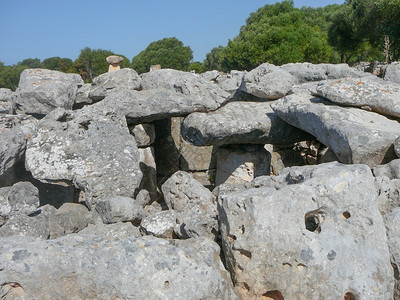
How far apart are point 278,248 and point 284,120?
347cm

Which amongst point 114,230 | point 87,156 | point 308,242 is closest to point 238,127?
point 87,156

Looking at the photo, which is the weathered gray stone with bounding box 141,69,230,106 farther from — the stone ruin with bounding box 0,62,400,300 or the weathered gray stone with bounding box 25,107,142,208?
the weathered gray stone with bounding box 25,107,142,208

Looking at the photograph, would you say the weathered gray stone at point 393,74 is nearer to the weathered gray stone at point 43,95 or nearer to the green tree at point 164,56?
the weathered gray stone at point 43,95

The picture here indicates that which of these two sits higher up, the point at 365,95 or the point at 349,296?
the point at 365,95

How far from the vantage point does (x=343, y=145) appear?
5.18 meters

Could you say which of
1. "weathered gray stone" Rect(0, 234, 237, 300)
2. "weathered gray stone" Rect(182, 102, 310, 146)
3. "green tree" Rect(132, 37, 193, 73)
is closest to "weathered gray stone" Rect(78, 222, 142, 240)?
"weathered gray stone" Rect(0, 234, 237, 300)

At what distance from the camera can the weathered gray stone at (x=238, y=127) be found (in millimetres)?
6480

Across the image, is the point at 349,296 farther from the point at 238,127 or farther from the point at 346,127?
the point at 238,127

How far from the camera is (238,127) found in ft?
21.5

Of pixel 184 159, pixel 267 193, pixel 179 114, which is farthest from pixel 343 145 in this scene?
pixel 184 159

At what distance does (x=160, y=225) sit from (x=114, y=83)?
373cm

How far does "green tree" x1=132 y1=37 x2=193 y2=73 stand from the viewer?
1764 inches

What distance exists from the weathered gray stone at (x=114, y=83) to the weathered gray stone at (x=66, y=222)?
9.66ft

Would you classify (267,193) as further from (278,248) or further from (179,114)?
(179,114)
